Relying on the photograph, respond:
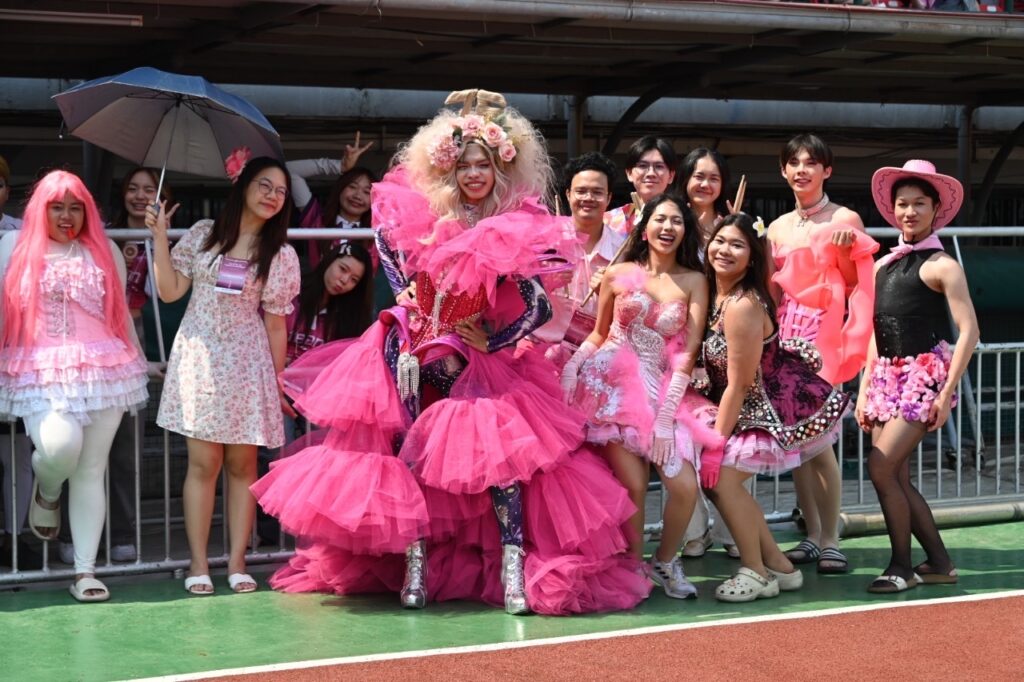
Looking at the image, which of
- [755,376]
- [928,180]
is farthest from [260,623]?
[928,180]

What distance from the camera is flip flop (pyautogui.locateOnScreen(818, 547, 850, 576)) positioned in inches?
281

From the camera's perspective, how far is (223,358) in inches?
255

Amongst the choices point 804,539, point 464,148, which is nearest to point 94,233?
point 464,148

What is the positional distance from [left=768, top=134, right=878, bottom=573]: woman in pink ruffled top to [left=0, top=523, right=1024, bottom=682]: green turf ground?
407mm

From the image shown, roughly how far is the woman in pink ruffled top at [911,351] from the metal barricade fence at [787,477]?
1.17m

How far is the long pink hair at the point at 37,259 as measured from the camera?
6.26 meters

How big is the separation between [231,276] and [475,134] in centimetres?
124

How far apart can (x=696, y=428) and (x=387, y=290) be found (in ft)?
10.9

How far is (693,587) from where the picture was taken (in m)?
6.61

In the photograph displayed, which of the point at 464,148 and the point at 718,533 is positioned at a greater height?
the point at 464,148

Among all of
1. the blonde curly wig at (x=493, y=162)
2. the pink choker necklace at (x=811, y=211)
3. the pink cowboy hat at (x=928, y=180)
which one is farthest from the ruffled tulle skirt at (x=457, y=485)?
the pink cowboy hat at (x=928, y=180)

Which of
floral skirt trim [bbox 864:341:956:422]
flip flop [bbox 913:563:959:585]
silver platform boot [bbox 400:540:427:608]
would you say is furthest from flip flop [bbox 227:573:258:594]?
flip flop [bbox 913:563:959:585]

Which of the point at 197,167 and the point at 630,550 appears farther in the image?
the point at 197,167

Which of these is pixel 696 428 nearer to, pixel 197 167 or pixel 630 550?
pixel 630 550
